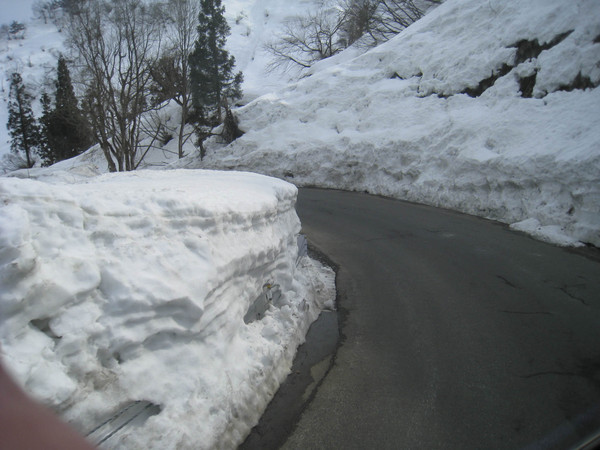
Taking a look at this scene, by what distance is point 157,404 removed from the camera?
9.06 ft

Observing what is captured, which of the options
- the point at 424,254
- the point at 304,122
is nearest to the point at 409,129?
the point at 304,122

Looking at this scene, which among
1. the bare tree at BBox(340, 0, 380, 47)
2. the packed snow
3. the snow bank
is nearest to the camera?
the snow bank

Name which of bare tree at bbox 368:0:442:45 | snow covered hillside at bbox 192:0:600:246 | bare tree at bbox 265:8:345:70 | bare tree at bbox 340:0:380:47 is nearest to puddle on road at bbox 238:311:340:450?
snow covered hillside at bbox 192:0:600:246

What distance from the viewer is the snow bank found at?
2.36m

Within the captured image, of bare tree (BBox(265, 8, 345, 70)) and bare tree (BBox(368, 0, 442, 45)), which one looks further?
bare tree (BBox(265, 8, 345, 70))

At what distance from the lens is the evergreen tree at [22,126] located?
118 feet

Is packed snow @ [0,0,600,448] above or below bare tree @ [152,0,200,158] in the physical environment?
below

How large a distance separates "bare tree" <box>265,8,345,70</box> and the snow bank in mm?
35609

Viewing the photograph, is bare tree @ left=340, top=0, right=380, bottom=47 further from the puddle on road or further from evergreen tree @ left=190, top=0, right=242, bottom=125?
the puddle on road

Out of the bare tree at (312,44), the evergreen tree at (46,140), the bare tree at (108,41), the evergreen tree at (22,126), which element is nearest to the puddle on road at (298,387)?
the bare tree at (108,41)

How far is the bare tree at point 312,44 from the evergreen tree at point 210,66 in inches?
401

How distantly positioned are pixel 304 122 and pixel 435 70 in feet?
22.2

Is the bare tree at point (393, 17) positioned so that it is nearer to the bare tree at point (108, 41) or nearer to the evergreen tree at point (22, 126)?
the bare tree at point (108, 41)

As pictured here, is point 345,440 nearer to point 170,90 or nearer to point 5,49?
point 170,90
